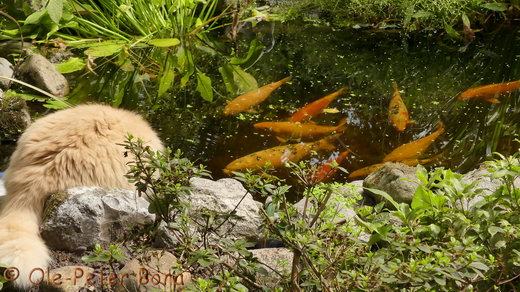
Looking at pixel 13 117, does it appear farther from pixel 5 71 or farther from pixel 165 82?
pixel 165 82

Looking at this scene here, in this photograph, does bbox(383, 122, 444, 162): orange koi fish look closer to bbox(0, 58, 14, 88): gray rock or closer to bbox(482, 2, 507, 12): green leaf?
bbox(0, 58, 14, 88): gray rock

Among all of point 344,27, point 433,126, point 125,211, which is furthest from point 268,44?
point 125,211

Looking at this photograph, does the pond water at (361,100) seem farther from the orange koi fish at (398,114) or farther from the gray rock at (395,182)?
the gray rock at (395,182)

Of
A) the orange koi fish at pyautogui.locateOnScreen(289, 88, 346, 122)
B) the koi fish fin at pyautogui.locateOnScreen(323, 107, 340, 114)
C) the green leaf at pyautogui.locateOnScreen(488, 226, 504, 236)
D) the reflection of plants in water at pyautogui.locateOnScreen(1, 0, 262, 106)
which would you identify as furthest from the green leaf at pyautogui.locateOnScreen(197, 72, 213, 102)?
the green leaf at pyautogui.locateOnScreen(488, 226, 504, 236)

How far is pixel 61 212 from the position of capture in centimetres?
239

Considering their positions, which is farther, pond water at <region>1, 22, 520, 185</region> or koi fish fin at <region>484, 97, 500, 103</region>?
koi fish fin at <region>484, 97, 500, 103</region>

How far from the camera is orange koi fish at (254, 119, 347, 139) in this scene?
14.0 ft

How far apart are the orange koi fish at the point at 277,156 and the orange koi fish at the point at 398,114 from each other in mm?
599

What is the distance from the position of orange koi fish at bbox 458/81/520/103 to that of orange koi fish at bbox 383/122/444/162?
0.92m

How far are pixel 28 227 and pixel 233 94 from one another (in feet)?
8.84

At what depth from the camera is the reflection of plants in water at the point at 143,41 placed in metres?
4.84

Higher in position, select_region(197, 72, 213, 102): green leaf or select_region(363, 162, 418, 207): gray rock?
select_region(363, 162, 418, 207): gray rock

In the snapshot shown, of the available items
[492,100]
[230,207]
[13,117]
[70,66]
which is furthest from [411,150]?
[70,66]

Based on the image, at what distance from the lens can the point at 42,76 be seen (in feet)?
15.5
